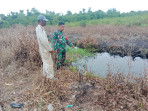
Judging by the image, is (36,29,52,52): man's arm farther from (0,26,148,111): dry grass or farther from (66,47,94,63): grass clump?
(66,47,94,63): grass clump

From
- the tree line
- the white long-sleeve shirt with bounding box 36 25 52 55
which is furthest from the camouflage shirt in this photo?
the tree line

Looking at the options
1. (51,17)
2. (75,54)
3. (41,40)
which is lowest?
(75,54)

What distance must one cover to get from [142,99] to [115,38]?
23.1 ft

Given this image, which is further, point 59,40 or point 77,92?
point 59,40

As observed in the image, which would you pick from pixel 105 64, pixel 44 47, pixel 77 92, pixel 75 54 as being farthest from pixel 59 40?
pixel 105 64

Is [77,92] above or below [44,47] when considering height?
below

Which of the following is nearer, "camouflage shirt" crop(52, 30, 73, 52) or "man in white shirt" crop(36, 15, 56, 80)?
"man in white shirt" crop(36, 15, 56, 80)

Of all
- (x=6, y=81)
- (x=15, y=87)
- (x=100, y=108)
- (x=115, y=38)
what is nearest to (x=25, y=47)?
(x=6, y=81)

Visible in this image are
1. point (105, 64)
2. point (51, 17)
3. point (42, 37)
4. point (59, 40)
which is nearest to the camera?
point (42, 37)

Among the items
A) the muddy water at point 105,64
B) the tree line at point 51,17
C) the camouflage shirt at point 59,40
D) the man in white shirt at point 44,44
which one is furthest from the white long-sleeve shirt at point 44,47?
the tree line at point 51,17

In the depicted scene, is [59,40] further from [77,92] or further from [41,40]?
[77,92]

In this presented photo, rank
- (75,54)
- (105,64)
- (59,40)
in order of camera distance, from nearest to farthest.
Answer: (59,40), (105,64), (75,54)

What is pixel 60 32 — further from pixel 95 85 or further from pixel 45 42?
pixel 95 85

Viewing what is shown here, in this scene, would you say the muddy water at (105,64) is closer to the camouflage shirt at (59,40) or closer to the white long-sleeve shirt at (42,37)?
the camouflage shirt at (59,40)
